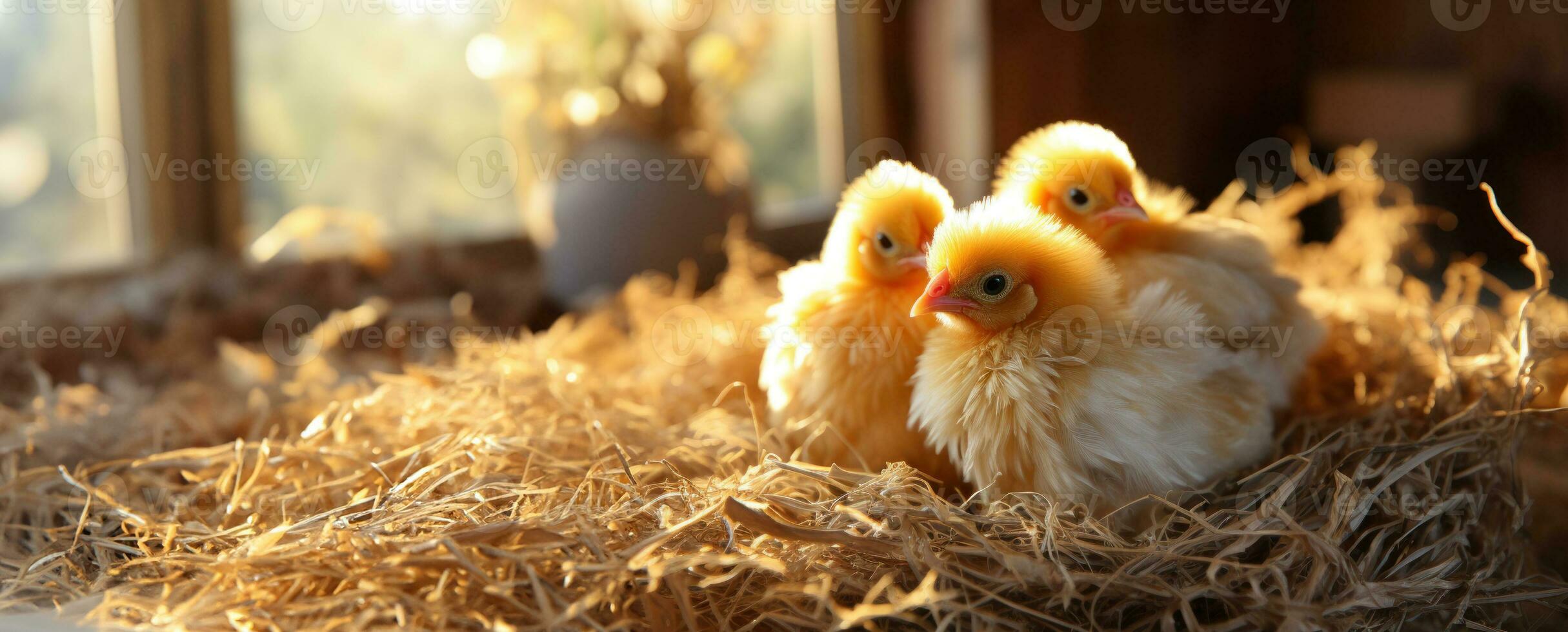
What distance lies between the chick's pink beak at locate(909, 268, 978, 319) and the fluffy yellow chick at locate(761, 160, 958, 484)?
0.12 metres

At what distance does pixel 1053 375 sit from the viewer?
2.88 ft

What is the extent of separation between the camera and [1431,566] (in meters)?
0.88

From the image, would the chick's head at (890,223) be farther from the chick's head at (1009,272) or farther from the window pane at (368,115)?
the window pane at (368,115)

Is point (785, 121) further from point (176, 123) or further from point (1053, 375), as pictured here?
point (1053, 375)

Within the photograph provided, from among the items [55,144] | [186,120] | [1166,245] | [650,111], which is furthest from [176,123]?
[1166,245]

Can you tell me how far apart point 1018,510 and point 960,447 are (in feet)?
0.26

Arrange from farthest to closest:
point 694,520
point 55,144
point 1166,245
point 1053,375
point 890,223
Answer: point 55,144
point 1166,245
point 890,223
point 1053,375
point 694,520

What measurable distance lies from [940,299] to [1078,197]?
0.28 metres

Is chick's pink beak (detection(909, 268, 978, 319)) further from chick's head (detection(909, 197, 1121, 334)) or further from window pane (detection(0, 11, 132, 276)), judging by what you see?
window pane (detection(0, 11, 132, 276))

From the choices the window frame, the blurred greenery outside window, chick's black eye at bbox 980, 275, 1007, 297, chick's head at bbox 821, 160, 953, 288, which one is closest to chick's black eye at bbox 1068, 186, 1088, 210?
chick's head at bbox 821, 160, 953, 288

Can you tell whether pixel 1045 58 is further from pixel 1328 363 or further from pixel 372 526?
pixel 372 526

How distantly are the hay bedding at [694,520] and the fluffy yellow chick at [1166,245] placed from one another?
110mm

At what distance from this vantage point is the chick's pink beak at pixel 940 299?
0.88m

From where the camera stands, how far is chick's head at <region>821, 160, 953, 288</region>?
101 cm
